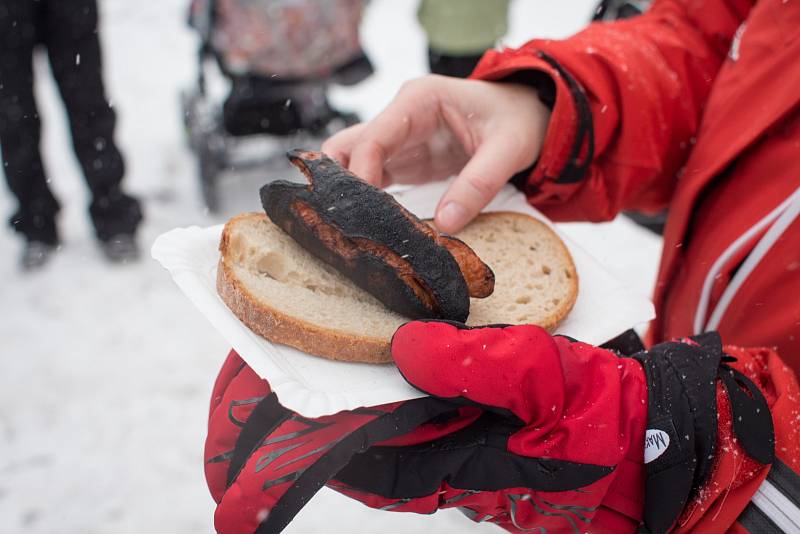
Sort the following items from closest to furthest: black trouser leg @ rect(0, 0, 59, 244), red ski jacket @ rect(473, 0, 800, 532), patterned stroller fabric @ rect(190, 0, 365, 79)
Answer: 1. red ski jacket @ rect(473, 0, 800, 532)
2. black trouser leg @ rect(0, 0, 59, 244)
3. patterned stroller fabric @ rect(190, 0, 365, 79)

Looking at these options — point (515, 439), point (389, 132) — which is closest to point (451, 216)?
point (389, 132)

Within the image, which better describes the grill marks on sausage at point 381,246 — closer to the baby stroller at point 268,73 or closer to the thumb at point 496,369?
the thumb at point 496,369

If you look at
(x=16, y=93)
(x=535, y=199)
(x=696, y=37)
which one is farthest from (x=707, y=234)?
(x=16, y=93)

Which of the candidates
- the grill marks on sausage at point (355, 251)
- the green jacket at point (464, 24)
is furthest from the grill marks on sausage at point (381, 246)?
the green jacket at point (464, 24)

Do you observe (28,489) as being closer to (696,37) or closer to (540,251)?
(540,251)

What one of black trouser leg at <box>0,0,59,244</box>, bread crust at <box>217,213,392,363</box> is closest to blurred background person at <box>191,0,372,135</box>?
black trouser leg at <box>0,0,59,244</box>

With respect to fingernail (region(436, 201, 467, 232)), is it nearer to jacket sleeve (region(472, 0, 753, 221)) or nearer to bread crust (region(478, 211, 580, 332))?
bread crust (region(478, 211, 580, 332))

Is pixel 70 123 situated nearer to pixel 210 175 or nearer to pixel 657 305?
pixel 210 175
